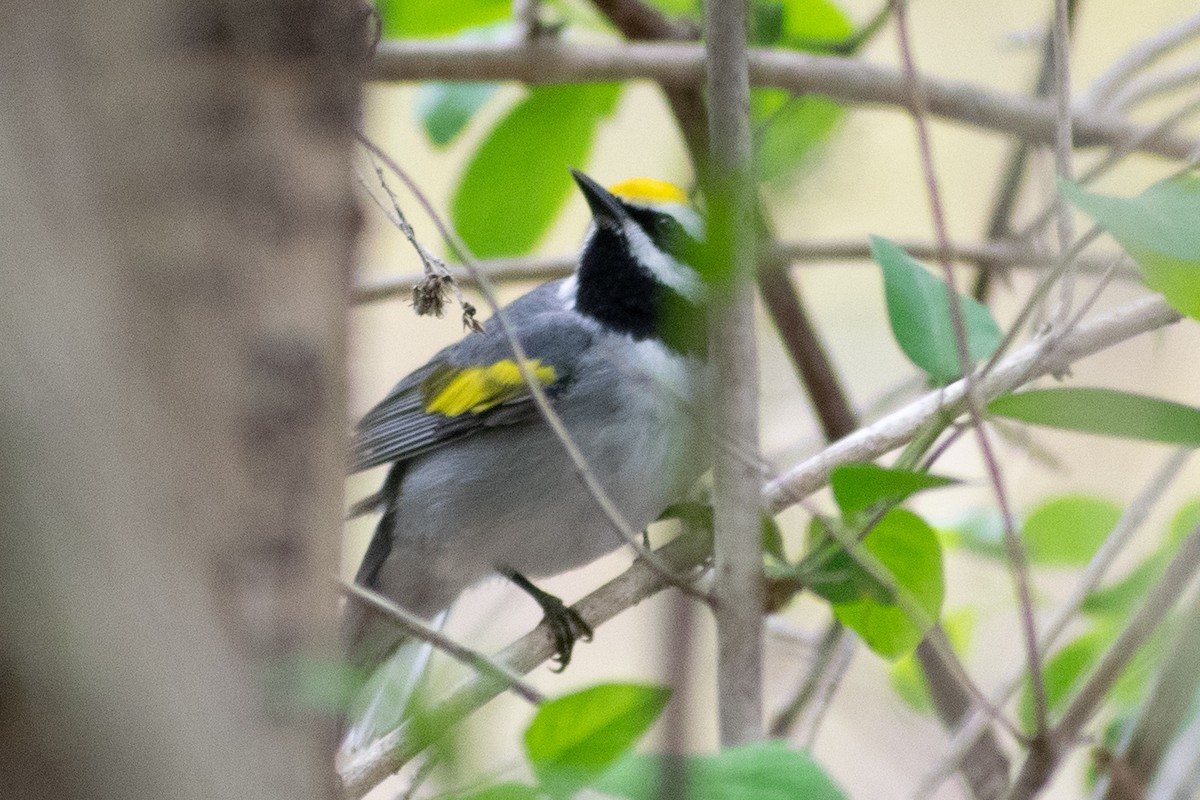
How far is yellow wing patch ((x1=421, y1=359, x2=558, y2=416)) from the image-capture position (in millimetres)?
2234

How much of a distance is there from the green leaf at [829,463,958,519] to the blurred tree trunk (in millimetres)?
564

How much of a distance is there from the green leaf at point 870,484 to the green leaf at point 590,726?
12.7 inches

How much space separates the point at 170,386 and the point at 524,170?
1849 mm

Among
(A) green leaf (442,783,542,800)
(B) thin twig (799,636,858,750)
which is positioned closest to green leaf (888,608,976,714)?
(B) thin twig (799,636,858,750)

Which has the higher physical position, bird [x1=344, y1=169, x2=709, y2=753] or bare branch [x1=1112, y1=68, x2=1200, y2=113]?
bare branch [x1=1112, y1=68, x2=1200, y2=113]

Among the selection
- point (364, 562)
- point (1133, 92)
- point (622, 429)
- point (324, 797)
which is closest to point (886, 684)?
point (622, 429)

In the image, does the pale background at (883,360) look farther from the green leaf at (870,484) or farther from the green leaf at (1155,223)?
the green leaf at (1155,223)

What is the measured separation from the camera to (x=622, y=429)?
2109 mm

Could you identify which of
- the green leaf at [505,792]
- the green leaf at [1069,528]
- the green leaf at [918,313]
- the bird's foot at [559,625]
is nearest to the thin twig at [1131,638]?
the green leaf at [918,313]

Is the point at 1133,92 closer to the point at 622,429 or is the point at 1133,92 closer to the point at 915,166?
the point at 915,166

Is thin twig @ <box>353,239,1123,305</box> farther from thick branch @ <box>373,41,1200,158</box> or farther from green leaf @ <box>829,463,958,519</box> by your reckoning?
green leaf @ <box>829,463,958,519</box>

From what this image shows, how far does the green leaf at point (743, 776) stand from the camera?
692 millimetres

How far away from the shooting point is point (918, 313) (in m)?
1.31

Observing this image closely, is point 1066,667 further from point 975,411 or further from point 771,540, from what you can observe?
point 975,411
